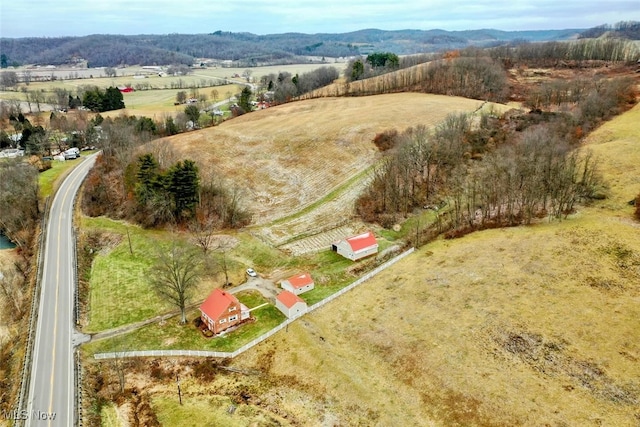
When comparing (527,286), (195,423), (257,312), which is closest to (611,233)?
(527,286)

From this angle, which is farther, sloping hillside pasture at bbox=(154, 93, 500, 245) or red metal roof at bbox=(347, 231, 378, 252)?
sloping hillside pasture at bbox=(154, 93, 500, 245)

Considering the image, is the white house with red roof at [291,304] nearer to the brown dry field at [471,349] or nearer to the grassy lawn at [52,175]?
the brown dry field at [471,349]

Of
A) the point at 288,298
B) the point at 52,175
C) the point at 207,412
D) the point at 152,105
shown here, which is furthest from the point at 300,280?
the point at 152,105

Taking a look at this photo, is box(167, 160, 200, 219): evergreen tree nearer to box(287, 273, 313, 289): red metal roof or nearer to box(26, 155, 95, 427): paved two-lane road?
box(26, 155, 95, 427): paved two-lane road

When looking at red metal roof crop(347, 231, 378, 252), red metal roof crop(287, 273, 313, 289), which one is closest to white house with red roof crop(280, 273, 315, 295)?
red metal roof crop(287, 273, 313, 289)

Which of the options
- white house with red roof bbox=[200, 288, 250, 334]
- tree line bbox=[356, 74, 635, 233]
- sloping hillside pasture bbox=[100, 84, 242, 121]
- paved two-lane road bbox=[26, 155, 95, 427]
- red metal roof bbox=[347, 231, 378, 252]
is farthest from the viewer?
sloping hillside pasture bbox=[100, 84, 242, 121]

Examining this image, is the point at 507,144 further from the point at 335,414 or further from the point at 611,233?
the point at 335,414

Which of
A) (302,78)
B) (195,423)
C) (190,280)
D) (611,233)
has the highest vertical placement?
(302,78)
